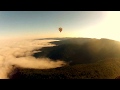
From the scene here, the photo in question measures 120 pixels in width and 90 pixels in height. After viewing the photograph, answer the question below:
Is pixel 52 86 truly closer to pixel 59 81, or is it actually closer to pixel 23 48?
pixel 59 81
